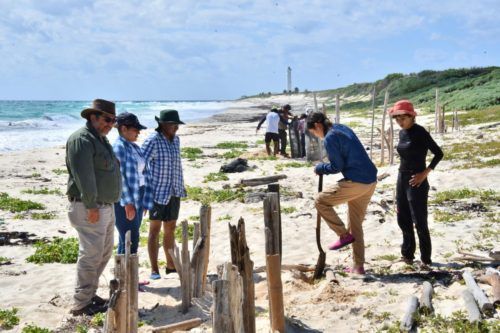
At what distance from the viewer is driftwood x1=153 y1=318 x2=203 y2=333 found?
4.86 metres

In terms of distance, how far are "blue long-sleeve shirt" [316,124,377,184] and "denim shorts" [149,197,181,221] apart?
6.64 ft

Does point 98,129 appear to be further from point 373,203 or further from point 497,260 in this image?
point 373,203

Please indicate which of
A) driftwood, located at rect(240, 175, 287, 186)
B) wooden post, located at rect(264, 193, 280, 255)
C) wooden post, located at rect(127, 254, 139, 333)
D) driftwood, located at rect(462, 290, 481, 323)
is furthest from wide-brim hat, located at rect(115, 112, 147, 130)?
driftwood, located at rect(240, 175, 287, 186)

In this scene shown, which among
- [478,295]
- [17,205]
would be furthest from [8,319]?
[17,205]

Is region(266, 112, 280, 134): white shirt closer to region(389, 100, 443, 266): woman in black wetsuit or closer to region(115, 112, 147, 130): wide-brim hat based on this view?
region(389, 100, 443, 266): woman in black wetsuit

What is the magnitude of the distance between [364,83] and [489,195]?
8593 centimetres

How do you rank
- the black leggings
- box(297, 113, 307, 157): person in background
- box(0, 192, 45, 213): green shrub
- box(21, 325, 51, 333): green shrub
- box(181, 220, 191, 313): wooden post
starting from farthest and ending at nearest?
box(297, 113, 307, 157): person in background
box(0, 192, 45, 213): green shrub
the black leggings
box(181, 220, 191, 313): wooden post
box(21, 325, 51, 333): green shrub

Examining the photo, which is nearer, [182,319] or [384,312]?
[384,312]

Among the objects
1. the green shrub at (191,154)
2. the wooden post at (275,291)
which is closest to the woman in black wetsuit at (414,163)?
the wooden post at (275,291)

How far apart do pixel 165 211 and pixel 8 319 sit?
2.13 m

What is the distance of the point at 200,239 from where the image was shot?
5.74 meters

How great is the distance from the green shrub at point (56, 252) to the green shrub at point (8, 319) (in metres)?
2.18

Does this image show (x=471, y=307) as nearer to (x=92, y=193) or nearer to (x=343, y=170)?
(x=343, y=170)

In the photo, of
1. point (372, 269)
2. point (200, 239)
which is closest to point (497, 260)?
point (372, 269)
